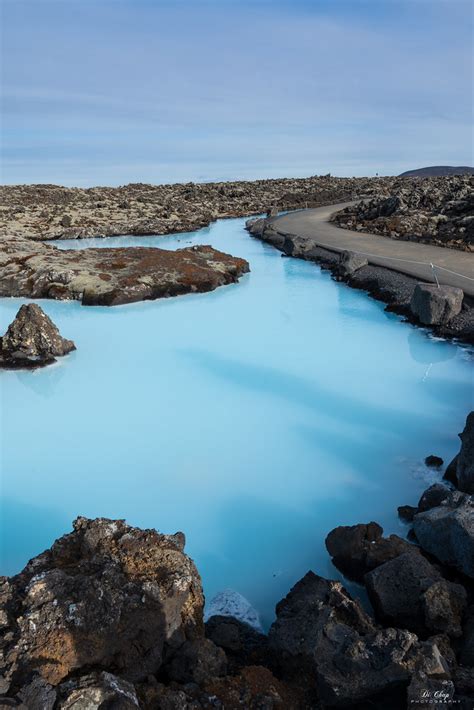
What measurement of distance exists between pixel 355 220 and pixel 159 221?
16.5 metres

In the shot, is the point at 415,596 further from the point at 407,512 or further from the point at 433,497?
the point at 407,512

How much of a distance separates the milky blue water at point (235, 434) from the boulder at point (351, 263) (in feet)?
14.7

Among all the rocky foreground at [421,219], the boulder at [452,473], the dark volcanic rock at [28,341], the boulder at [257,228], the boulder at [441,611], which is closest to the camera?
the boulder at [441,611]

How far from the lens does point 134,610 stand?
429cm

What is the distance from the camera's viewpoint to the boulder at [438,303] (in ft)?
46.9

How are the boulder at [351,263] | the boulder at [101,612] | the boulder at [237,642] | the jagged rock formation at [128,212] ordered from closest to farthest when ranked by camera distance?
the boulder at [101,612] < the boulder at [237,642] < the boulder at [351,263] < the jagged rock formation at [128,212]

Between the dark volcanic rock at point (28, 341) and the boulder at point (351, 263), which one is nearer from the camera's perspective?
the dark volcanic rock at point (28, 341)

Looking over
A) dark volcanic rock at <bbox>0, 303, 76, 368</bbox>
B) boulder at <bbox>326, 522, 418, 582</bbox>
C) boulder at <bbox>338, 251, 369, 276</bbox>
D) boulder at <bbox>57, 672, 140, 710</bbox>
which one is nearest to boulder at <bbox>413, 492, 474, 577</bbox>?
boulder at <bbox>326, 522, 418, 582</bbox>

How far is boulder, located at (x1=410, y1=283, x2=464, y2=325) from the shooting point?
1429 cm

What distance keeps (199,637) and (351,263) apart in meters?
18.5

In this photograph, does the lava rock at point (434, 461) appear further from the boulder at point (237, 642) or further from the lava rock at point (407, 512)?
the boulder at point (237, 642)

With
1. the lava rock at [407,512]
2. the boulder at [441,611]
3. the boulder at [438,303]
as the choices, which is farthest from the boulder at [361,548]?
the boulder at [438,303]

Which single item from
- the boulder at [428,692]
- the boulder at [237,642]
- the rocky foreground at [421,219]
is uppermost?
the rocky foreground at [421,219]

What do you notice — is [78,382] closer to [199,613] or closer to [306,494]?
[306,494]
